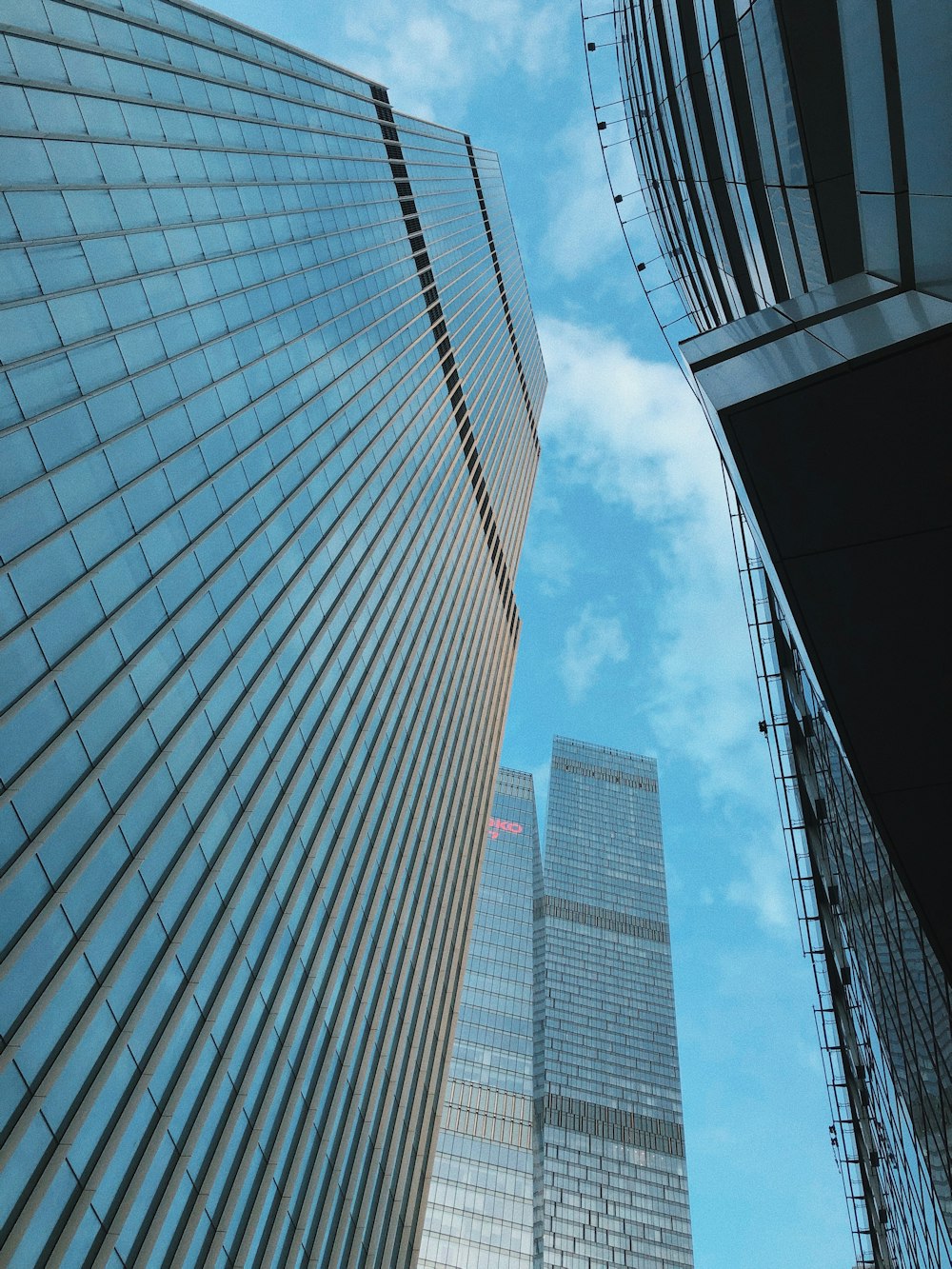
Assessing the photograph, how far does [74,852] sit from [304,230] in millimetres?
38738

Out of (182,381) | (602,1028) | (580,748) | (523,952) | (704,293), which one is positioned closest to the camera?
(704,293)

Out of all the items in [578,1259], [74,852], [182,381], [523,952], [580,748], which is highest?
[580,748]

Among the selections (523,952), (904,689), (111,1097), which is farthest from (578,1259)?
(904,689)

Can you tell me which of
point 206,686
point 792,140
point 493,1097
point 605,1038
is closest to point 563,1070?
point 605,1038

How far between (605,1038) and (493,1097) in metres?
25.5

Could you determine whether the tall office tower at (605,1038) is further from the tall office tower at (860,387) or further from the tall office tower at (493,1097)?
the tall office tower at (860,387)

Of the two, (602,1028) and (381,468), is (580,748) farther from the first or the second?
(381,468)

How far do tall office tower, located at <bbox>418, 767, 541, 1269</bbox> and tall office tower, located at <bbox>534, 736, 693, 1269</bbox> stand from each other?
578 centimetres

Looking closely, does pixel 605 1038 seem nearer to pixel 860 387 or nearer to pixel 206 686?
pixel 206 686

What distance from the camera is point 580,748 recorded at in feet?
625

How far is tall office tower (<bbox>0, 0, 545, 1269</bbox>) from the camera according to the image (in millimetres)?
23203

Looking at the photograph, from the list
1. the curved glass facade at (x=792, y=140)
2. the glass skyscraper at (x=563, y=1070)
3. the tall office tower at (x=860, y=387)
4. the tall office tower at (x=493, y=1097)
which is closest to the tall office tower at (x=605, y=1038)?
the glass skyscraper at (x=563, y=1070)

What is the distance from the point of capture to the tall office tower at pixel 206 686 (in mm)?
23203

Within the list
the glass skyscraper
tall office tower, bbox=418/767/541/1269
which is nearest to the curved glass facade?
tall office tower, bbox=418/767/541/1269
